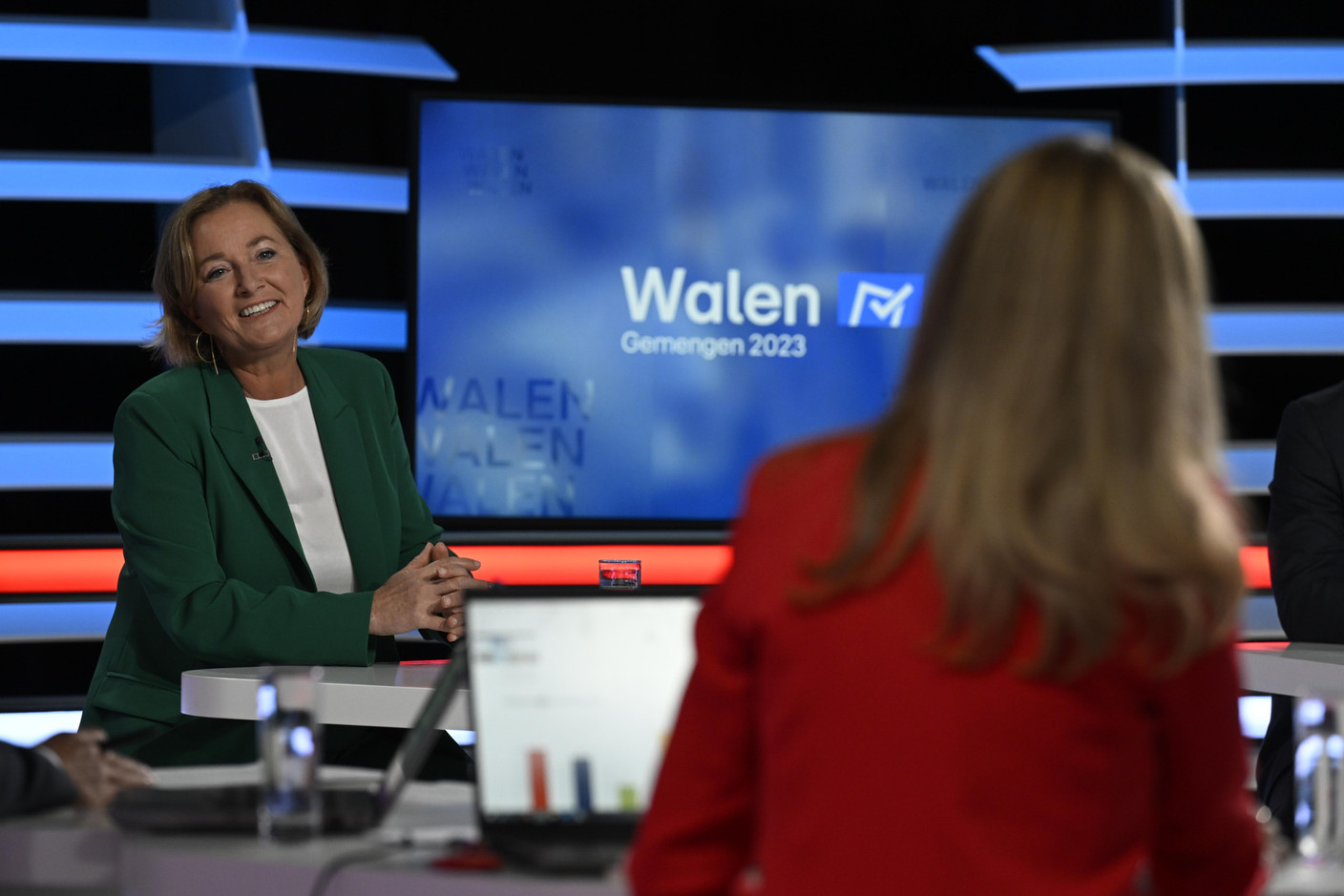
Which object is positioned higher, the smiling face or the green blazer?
the smiling face

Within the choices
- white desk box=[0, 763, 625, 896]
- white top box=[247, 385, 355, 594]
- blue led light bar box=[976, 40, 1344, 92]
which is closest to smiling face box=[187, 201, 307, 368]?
white top box=[247, 385, 355, 594]

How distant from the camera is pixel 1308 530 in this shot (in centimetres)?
259

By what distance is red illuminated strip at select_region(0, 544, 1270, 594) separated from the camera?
Result: 403 cm

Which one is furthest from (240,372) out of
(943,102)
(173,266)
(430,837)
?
(943,102)

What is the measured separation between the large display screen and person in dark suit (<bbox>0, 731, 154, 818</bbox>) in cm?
258

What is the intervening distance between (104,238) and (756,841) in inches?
153

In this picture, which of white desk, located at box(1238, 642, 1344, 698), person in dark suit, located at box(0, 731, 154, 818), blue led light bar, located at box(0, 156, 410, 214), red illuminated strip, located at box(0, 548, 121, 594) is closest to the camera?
person in dark suit, located at box(0, 731, 154, 818)

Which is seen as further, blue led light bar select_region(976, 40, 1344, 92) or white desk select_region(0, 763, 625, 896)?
blue led light bar select_region(976, 40, 1344, 92)

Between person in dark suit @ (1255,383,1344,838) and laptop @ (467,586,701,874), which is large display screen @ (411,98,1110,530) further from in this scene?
laptop @ (467,586,701,874)

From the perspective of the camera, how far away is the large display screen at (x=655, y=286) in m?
4.10

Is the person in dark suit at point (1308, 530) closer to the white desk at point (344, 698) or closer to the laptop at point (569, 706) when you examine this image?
the white desk at point (344, 698)

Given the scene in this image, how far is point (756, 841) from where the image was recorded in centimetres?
106

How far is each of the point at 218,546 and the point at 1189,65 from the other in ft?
11.6

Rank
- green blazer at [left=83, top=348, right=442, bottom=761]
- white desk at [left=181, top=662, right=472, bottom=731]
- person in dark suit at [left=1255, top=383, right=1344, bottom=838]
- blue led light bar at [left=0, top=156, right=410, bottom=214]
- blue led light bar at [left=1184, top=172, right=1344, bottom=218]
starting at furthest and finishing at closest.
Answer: blue led light bar at [left=1184, top=172, right=1344, bottom=218] → blue led light bar at [left=0, top=156, right=410, bottom=214] → person in dark suit at [left=1255, top=383, right=1344, bottom=838] → green blazer at [left=83, top=348, right=442, bottom=761] → white desk at [left=181, top=662, right=472, bottom=731]
